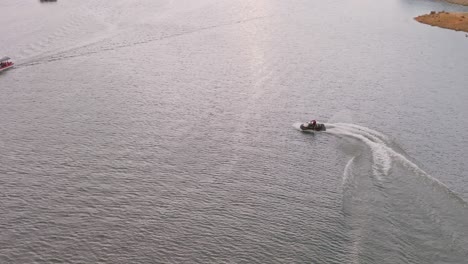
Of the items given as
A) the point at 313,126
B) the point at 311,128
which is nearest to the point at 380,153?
the point at 313,126

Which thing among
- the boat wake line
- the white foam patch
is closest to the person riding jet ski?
the boat wake line

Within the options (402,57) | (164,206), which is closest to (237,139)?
(164,206)

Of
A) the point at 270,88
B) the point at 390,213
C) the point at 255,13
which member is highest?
the point at 255,13

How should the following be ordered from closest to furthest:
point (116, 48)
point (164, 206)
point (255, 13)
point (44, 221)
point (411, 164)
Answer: point (44, 221) < point (164, 206) < point (411, 164) < point (116, 48) < point (255, 13)

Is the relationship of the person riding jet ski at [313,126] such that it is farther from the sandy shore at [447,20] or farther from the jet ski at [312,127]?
the sandy shore at [447,20]

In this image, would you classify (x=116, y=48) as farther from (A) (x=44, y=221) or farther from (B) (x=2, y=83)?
(A) (x=44, y=221)

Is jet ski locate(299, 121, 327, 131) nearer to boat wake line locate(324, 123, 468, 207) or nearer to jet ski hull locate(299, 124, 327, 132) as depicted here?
jet ski hull locate(299, 124, 327, 132)
